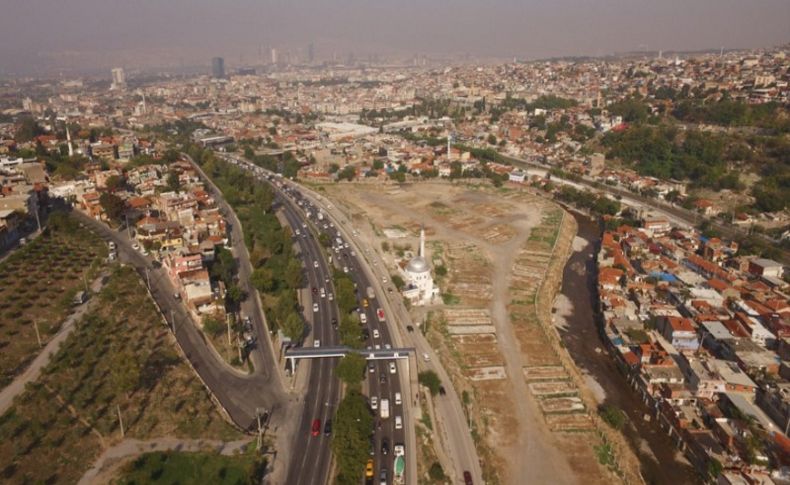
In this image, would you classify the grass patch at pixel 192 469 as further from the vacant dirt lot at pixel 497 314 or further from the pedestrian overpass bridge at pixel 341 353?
the vacant dirt lot at pixel 497 314

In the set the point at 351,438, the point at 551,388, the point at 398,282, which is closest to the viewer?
the point at 351,438

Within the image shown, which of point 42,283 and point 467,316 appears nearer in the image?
point 42,283

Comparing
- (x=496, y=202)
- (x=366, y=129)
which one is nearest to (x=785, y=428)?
(x=496, y=202)

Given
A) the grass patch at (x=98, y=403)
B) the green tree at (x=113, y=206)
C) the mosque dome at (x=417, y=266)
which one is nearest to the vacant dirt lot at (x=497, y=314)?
the mosque dome at (x=417, y=266)

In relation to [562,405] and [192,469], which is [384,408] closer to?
[192,469]

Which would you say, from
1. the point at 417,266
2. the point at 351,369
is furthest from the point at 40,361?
the point at 417,266

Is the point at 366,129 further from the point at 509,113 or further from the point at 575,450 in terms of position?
the point at 575,450
